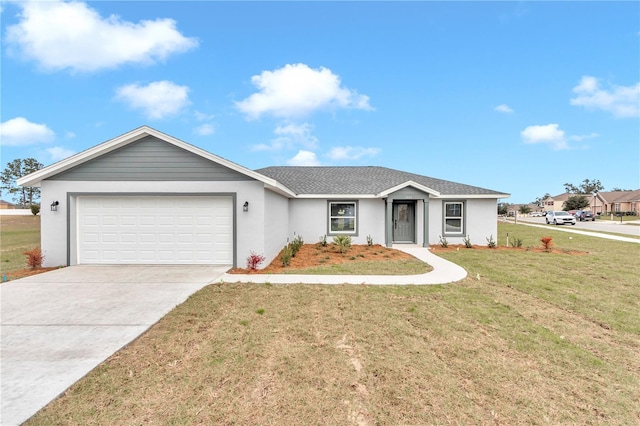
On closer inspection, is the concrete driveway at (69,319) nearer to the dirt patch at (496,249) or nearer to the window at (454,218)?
the dirt patch at (496,249)

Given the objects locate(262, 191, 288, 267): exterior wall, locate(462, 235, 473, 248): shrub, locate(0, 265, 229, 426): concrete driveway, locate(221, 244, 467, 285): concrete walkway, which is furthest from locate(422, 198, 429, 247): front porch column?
locate(0, 265, 229, 426): concrete driveway

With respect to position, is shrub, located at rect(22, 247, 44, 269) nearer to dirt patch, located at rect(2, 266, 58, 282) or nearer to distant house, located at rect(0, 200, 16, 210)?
dirt patch, located at rect(2, 266, 58, 282)

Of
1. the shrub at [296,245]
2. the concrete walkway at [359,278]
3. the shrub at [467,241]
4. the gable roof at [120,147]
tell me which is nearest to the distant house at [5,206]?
the gable roof at [120,147]

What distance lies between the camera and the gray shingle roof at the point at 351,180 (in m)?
14.0

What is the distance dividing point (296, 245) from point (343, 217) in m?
3.27

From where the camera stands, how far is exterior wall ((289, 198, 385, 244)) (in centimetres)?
1399

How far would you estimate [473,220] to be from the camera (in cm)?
1407

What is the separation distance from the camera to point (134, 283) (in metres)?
7.15

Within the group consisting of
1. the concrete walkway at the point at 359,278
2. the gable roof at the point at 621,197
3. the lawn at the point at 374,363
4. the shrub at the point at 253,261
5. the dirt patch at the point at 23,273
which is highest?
the gable roof at the point at 621,197

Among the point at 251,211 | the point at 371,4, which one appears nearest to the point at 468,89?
the point at 371,4

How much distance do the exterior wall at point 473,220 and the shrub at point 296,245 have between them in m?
6.82

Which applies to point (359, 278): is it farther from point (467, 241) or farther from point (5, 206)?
point (5, 206)

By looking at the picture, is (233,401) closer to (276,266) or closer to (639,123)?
(276,266)

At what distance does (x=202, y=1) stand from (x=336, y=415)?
56.3 ft
